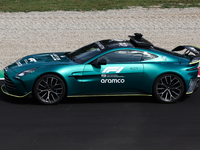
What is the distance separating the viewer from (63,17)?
18.8m

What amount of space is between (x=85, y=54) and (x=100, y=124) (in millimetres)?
2098

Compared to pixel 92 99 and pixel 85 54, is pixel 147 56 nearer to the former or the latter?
pixel 85 54

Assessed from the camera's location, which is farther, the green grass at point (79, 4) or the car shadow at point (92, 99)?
the green grass at point (79, 4)

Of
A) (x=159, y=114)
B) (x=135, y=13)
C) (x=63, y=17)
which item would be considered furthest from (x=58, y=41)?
(x=159, y=114)

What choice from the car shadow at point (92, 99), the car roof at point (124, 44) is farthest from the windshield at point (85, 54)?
the car shadow at point (92, 99)

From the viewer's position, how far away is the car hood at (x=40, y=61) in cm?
805

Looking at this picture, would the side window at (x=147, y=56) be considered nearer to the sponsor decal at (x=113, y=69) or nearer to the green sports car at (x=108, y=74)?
the green sports car at (x=108, y=74)

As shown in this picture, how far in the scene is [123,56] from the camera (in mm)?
8242

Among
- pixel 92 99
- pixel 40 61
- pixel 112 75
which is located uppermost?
pixel 40 61

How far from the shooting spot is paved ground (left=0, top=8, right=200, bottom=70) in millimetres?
15273

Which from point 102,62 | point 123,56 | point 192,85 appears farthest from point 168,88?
point 102,62

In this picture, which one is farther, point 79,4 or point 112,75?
point 79,4

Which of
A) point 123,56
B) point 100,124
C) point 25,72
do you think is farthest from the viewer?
point 123,56

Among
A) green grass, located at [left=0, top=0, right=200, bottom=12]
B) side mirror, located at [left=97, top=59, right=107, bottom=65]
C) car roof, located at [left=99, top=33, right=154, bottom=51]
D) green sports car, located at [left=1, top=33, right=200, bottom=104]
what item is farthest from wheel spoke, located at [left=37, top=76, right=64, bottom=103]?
green grass, located at [left=0, top=0, right=200, bottom=12]
